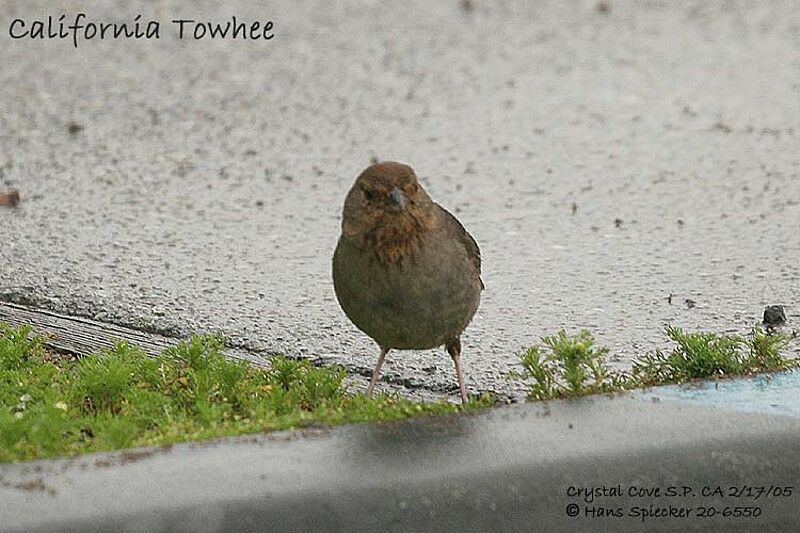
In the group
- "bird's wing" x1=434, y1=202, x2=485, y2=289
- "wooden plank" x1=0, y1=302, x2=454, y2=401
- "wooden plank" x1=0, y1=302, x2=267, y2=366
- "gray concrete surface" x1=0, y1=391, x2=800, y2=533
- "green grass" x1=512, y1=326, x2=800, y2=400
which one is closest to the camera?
"gray concrete surface" x1=0, y1=391, x2=800, y2=533

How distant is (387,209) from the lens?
181 inches

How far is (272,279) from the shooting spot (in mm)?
6516

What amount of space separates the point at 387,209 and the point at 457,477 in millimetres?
1097

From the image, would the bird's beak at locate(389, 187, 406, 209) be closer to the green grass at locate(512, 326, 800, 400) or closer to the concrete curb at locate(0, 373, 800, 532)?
the green grass at locate(512, 326, 800, 400)

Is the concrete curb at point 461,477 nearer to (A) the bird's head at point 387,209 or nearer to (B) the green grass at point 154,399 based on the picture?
(B) the green grass at point 154,399

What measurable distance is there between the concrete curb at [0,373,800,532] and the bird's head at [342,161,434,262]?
0.67m

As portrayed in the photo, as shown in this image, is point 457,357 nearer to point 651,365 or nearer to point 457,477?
point 651,365

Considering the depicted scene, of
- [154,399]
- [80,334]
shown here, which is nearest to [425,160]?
[80,334]

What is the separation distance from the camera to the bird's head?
4559 mm

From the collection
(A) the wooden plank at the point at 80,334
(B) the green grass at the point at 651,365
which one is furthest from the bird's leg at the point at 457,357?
(A) the wooden plank at the point at 80,334

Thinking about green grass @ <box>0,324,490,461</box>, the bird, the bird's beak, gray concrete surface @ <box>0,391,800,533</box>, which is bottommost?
gray concrete surface @ <box>0,391,800,533</box>

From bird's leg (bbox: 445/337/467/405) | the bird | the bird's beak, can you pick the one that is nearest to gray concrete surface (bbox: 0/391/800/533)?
the bird

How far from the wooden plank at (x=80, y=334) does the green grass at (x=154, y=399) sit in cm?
13

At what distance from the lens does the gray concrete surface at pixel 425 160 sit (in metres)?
6.11
